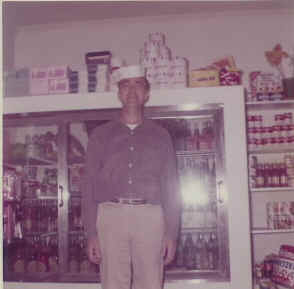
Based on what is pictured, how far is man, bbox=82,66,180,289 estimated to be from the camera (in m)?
2.02

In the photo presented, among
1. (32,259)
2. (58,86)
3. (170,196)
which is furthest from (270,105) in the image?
(32,259)

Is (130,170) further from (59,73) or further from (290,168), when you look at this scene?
(290,168)

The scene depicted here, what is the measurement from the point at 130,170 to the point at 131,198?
15 cm

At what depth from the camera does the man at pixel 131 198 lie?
2.02 metres

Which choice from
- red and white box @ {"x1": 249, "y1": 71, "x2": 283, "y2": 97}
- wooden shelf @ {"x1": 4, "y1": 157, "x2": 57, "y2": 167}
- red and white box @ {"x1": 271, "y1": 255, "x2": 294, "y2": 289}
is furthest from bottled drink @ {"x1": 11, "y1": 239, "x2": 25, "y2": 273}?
red and white box @ {"x1": 249, "y1": 71, "x2": 283, "y2": 97}

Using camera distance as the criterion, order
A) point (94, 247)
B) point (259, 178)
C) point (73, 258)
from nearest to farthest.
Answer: point (94, 247), point (73, 258), point (259, 178)

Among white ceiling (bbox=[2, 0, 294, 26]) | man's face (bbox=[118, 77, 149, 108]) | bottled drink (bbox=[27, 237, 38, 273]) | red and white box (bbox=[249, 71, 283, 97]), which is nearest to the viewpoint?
man's face (bbox=[118, 77, 149, 108])

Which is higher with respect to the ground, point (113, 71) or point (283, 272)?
point (113, 71)

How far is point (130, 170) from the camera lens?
212 centimetres

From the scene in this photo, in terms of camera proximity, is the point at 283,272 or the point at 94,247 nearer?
the point at 94,247

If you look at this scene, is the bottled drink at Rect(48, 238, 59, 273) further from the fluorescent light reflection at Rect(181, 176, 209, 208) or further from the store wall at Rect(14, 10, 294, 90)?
the store wall at Rect(14, 10, 294, 90)

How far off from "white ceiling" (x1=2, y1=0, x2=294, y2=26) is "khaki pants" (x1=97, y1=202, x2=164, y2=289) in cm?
210

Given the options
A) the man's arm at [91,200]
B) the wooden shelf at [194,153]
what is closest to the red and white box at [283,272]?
the wooden shelf at [194,153]

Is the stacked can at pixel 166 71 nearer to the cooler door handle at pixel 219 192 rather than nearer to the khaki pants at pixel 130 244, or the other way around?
the cooler door handle at pixel 219 192
